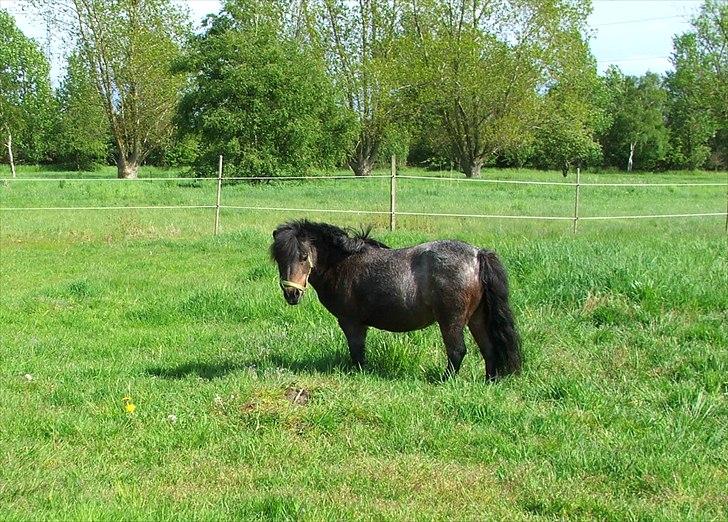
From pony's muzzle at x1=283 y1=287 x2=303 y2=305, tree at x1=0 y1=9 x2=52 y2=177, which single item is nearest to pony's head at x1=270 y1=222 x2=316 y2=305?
pony's muzzle at x1=283 y1=287 x2=303 y2=305

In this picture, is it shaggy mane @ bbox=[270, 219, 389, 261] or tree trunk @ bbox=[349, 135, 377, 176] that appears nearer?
shaggy mane @ bbox=[270, 219, 389, 261]

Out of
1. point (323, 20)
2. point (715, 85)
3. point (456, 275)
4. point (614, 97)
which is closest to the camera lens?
point (456, 275)

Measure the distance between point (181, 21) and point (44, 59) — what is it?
12.0m

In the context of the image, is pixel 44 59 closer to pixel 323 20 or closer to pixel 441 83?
pixel 323 20

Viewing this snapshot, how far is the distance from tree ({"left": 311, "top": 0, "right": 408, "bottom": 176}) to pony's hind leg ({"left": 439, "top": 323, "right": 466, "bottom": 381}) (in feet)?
115

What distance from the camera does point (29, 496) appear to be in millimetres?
3598

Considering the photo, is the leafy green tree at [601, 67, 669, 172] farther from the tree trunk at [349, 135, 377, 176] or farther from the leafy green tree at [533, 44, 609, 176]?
the tree trunk at [349, 135, 377, 176]

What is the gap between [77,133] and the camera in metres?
52.4

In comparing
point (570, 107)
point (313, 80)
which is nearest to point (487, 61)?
point (570, 107)

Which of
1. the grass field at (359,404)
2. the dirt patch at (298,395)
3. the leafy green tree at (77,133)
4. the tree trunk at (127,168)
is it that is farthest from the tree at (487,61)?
the dirt patch at (298,395)

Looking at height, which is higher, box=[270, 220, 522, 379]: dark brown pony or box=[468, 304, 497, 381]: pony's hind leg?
box=[270, 220, 522, 379]: dark brown pony

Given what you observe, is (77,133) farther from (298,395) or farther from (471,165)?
(298,395)

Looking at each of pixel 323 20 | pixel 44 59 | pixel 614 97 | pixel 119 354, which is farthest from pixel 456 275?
pixel 614 97

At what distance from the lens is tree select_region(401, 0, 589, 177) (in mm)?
37906
